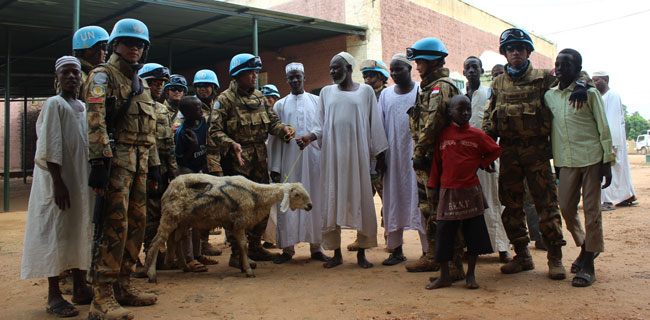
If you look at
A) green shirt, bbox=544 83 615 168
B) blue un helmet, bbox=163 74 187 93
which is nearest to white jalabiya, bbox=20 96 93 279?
blue un helmet, bbox=163 74 187 93

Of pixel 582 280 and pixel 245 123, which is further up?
pixel 245 123

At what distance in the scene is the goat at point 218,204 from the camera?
5117mm

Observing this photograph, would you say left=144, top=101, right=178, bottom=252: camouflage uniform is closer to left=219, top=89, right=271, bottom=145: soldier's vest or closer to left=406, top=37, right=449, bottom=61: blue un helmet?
left=219, top=89, right=271, bottom=145: soldier's vest

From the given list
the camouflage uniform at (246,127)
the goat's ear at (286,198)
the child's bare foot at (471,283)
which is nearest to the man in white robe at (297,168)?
the camouflage uniform at (246,127)

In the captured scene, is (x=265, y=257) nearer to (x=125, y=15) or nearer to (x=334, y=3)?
(x=125, y=15)

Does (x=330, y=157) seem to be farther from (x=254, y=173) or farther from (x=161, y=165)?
(x=161, y=165)

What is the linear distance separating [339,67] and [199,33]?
9.76 metres

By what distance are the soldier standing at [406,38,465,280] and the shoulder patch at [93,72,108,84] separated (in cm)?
278

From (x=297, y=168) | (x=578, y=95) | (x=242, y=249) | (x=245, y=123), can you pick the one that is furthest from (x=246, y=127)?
(x=578, y=95)

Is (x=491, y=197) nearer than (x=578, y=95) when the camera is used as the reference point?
No

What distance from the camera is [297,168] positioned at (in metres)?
6.27

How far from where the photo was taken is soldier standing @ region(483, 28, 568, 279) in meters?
4.88

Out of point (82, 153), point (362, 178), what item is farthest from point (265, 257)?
point (82, 153)

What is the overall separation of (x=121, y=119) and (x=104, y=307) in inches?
57.0
